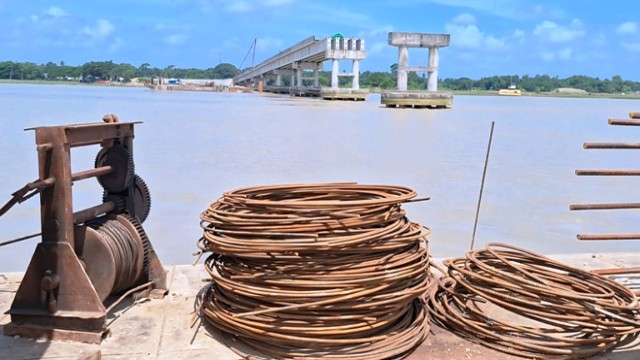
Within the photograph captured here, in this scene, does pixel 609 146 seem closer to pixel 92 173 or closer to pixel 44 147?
pixel 92 173

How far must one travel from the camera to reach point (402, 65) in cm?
5784

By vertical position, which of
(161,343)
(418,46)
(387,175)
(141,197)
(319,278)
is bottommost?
(387,175)

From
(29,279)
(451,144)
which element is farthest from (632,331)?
(451,144)

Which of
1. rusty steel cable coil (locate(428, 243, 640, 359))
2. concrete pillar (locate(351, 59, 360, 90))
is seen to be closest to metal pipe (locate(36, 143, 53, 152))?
rusty steel cable coil (locate(428, 243, 640, 359))

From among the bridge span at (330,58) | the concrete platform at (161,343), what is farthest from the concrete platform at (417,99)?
the concrete platform at (161,343)

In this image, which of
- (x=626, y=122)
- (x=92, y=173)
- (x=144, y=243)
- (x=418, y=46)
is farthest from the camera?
(x=418, y=46)

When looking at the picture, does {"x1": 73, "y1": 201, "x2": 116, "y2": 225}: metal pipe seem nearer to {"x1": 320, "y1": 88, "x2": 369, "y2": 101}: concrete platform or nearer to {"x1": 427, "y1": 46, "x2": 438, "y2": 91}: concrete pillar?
{"x1": 427, "y1": 46, "x2": 438, "y2": 91}: concrete pillar

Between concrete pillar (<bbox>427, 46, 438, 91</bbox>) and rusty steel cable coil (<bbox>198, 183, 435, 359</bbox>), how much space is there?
55.7 meters

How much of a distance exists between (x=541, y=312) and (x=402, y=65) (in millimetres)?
55621

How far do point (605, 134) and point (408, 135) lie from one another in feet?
28.7

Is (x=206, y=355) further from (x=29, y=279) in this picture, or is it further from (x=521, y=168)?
(x=521, y=168)

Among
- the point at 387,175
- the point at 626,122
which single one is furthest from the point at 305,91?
the point at 626,122

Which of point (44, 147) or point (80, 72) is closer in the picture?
point (44, 147)

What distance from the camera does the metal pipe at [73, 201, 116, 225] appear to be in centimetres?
402
